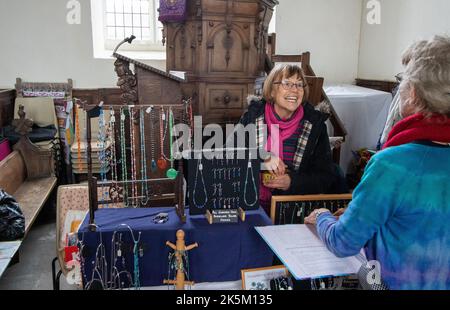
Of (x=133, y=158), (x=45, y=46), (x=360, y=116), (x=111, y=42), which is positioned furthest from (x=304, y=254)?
(x=111, y=42)

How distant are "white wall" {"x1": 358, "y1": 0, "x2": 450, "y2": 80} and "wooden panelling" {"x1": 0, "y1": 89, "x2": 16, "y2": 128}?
15.7 ft

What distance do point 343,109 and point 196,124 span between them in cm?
271

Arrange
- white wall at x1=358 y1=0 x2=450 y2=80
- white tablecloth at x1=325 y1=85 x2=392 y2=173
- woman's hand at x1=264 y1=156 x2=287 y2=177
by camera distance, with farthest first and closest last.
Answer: white tablecloth at x1=325 y1=85 x2=392 y2=173 < white wall at x1=358 y1=0 x2=450 y2=80 < woman's hand at x1=264 y1=156 x2=287 y2=177

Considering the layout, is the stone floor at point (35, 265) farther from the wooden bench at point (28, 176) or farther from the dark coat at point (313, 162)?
the dark coat at point (313, 162)

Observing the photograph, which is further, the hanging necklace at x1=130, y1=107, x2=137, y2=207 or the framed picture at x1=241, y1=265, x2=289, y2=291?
the hanging necklace at x1=130, y1=107, x2=137, y2=207

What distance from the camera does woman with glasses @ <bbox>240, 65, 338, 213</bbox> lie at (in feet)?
6.21

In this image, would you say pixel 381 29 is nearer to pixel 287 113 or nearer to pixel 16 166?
pixel 287 113

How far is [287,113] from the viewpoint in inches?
77.8

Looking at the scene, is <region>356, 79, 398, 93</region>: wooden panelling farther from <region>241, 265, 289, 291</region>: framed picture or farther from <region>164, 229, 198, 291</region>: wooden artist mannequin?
<region>164, 229, 198, 291</region>: wooden artist mannequin

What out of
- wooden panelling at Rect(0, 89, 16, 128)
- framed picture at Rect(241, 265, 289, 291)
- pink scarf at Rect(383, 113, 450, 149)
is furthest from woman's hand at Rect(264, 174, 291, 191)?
wooden panelling at Rect(0, 89, 16, 128)

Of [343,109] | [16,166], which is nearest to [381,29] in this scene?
[343,109]

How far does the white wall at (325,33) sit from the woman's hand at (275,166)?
4.59 m

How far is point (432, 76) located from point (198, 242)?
1.07 m

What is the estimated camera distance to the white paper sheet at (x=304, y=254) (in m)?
1.33
